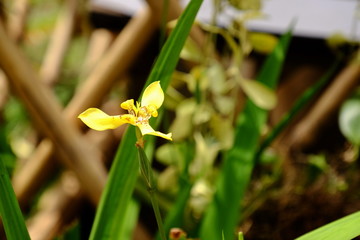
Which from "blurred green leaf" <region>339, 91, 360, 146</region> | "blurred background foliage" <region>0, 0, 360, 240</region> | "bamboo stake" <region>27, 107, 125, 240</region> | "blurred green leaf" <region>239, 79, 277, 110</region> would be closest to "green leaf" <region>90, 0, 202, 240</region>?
"blurred background foliage" <region>0, 0, 360, 240</region>

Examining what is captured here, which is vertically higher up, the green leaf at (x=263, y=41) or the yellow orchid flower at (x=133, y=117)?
the yellow orchid flower at (x=133, y=117)

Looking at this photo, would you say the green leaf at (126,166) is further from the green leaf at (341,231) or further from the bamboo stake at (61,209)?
the bamboo stake at (61,209)

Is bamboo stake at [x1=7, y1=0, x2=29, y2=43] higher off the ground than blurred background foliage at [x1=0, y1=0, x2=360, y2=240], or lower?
higher

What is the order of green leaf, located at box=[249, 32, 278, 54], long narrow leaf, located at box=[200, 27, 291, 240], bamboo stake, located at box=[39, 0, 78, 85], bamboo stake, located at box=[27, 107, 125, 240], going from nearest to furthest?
long narrow leaf, located at box=[200, 27, 291, 240], green leaf, located at box=[249, 32, 278, 54], bamboo stake, located at box=[27, 107, 125, 240], bamboo stake, located at box=[39, 0, 78, 85]

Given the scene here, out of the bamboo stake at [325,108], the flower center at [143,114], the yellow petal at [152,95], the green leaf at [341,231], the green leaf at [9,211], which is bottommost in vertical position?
the bamboo stake at [325,108]

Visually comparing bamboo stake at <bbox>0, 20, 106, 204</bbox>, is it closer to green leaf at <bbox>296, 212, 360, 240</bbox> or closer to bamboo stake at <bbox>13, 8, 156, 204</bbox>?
bamboo stake at <bbox>13, 8, 156, 204</bbox>

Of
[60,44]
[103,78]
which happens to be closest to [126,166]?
[103,78]

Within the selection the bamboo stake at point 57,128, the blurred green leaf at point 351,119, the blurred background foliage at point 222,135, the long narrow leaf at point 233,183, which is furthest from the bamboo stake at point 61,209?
the blurred green leaf at point 351,119

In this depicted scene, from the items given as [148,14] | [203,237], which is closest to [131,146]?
[203,237]
